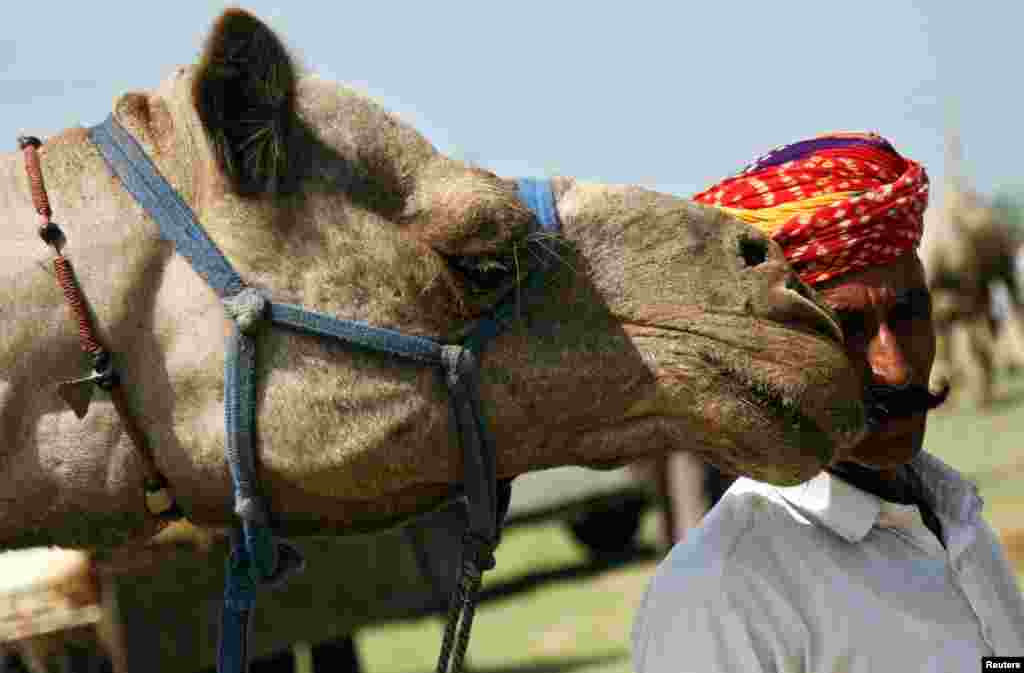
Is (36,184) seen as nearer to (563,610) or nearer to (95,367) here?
(95,367)

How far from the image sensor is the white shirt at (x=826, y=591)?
2.82 m

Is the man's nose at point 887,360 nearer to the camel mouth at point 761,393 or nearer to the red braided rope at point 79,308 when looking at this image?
the camel mouth at point 761,393

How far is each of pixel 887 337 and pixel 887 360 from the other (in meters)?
0.06

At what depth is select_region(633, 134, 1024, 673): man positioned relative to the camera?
286 cm

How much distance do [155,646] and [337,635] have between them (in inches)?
37.9

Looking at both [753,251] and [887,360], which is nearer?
[753,251]

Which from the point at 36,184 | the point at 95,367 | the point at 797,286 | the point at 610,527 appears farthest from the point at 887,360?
the point at 610,527

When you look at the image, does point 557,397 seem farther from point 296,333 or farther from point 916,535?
point 916,535

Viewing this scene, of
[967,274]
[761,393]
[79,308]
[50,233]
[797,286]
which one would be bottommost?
[967,274]

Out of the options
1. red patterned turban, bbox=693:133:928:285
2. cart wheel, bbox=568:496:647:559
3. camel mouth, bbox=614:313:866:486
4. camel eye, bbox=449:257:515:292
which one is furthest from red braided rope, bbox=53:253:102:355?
cart wheel, bbox=568:496:647:559

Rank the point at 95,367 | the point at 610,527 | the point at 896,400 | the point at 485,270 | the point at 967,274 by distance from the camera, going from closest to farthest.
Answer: the point at 95,367 < the point at 485,270 < the point at 896,400 < the point at 610,527 < the point at 967,274

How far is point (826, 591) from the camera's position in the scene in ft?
9.64

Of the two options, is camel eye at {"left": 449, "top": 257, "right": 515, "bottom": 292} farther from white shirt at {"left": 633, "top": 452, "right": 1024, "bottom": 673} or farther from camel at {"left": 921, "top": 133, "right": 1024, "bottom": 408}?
camel at {"left": 921, "top": 133, "right": 1024, "bottom": 408}

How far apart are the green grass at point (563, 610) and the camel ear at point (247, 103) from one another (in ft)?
20.2
